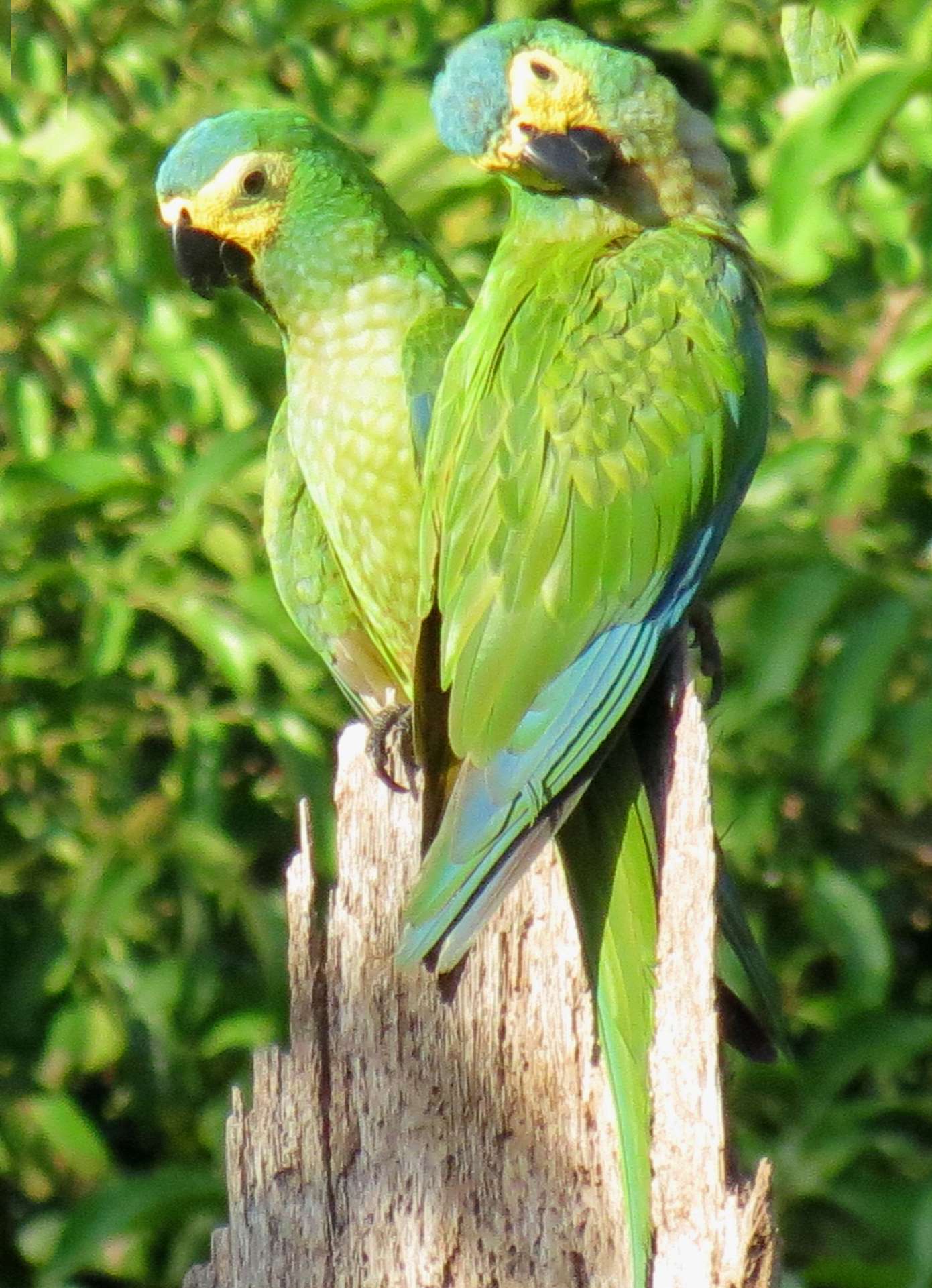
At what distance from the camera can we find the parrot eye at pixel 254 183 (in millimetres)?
2215

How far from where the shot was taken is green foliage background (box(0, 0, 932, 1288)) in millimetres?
2406

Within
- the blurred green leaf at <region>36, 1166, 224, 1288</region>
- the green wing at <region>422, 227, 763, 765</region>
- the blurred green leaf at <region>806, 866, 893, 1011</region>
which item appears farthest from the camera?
the blurred green leaf at <region>806, 866, 893, 1011</region>

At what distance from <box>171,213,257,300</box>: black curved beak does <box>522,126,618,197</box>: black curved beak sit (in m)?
0.47

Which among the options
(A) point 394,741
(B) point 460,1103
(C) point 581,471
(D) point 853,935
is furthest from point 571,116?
(D) point 853,935

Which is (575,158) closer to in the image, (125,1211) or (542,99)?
(542,99)

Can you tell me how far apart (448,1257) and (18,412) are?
147cm

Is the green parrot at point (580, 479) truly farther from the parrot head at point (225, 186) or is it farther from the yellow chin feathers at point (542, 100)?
the parrot head at point (225, 186)

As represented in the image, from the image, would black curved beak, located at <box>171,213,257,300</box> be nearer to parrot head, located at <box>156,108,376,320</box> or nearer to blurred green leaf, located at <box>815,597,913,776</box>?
parrot head, located at <box>156,108,376,320</box>

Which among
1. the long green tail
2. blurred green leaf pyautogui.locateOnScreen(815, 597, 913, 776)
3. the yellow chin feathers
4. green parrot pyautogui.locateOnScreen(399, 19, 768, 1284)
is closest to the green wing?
green parrot pyautogui.locateOnScreen(399, 19, 768, 1284)

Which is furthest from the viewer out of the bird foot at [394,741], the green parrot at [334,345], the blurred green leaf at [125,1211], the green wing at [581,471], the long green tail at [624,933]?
the blurred green leaf at [125,1211]

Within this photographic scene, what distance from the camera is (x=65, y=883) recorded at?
2.90 meters

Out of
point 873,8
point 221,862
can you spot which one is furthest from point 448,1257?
point 873,8

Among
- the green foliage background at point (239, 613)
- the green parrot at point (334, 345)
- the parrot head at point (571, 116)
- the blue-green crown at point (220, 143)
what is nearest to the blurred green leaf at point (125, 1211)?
the green foliage background at point (239, 613)

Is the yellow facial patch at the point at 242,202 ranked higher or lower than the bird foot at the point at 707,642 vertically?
higher
